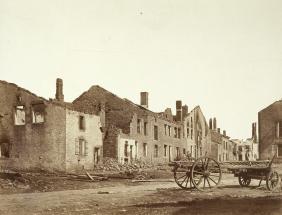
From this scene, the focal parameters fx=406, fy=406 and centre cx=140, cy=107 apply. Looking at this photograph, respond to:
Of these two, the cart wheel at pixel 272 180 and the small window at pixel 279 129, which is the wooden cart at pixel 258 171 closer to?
the cart wheel at pixel 272 180

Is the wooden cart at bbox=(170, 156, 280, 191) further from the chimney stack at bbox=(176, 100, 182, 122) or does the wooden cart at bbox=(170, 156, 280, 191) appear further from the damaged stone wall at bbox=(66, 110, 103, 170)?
the chimney stack at bbox=(176, 100, 182, 122)

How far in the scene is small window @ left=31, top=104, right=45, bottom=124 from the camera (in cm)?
3466

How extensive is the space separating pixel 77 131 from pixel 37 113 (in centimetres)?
384

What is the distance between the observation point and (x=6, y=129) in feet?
119

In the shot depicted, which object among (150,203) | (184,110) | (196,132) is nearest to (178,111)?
(184,110)

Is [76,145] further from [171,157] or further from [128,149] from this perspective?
[171,157]

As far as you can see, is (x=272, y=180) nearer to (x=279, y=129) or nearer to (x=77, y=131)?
(x=77, y=131)

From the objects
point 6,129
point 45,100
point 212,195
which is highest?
point 45,100

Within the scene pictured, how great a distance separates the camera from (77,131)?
35656 millimetres

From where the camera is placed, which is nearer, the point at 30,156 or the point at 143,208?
the point at 143,208

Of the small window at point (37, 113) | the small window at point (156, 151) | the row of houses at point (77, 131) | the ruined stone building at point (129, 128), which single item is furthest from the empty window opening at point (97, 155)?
the small window at point (156, 151)

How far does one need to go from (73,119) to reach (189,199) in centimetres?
2167

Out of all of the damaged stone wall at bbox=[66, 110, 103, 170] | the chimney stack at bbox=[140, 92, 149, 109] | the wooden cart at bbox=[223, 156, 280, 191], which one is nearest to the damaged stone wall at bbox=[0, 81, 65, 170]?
the damaged stone wall at bbox=[66, 110, 103, 170]

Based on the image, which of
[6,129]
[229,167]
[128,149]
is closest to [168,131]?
[128,149]
